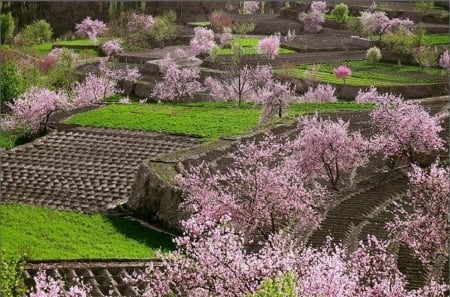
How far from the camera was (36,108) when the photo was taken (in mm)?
26188

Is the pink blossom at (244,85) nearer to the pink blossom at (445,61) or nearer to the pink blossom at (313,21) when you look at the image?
the pink blossom at (445,61)

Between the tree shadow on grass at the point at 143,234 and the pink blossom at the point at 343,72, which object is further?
the pink blossom at the point at 343,72

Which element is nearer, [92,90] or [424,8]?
[92,90]

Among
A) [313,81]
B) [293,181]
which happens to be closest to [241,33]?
[313,81]

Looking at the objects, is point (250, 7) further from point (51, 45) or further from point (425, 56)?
point (425, 56)

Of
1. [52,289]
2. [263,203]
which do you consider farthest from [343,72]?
[52,289]

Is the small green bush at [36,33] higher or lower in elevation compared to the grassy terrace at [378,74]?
lower

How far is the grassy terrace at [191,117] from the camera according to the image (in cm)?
2484

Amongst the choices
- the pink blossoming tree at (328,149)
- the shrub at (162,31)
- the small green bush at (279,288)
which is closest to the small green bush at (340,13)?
the shrub at (162,31)

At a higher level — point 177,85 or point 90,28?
point 90,28

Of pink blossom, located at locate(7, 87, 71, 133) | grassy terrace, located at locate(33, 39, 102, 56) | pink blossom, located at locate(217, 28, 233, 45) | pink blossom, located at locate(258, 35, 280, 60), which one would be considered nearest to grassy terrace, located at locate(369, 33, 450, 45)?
pink blossom, located at locate(258, 35, 280, 60)

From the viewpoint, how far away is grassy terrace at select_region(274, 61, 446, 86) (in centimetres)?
3102

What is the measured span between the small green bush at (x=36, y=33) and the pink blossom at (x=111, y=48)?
13.0ft

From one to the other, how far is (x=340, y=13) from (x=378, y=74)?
56.1 feet
